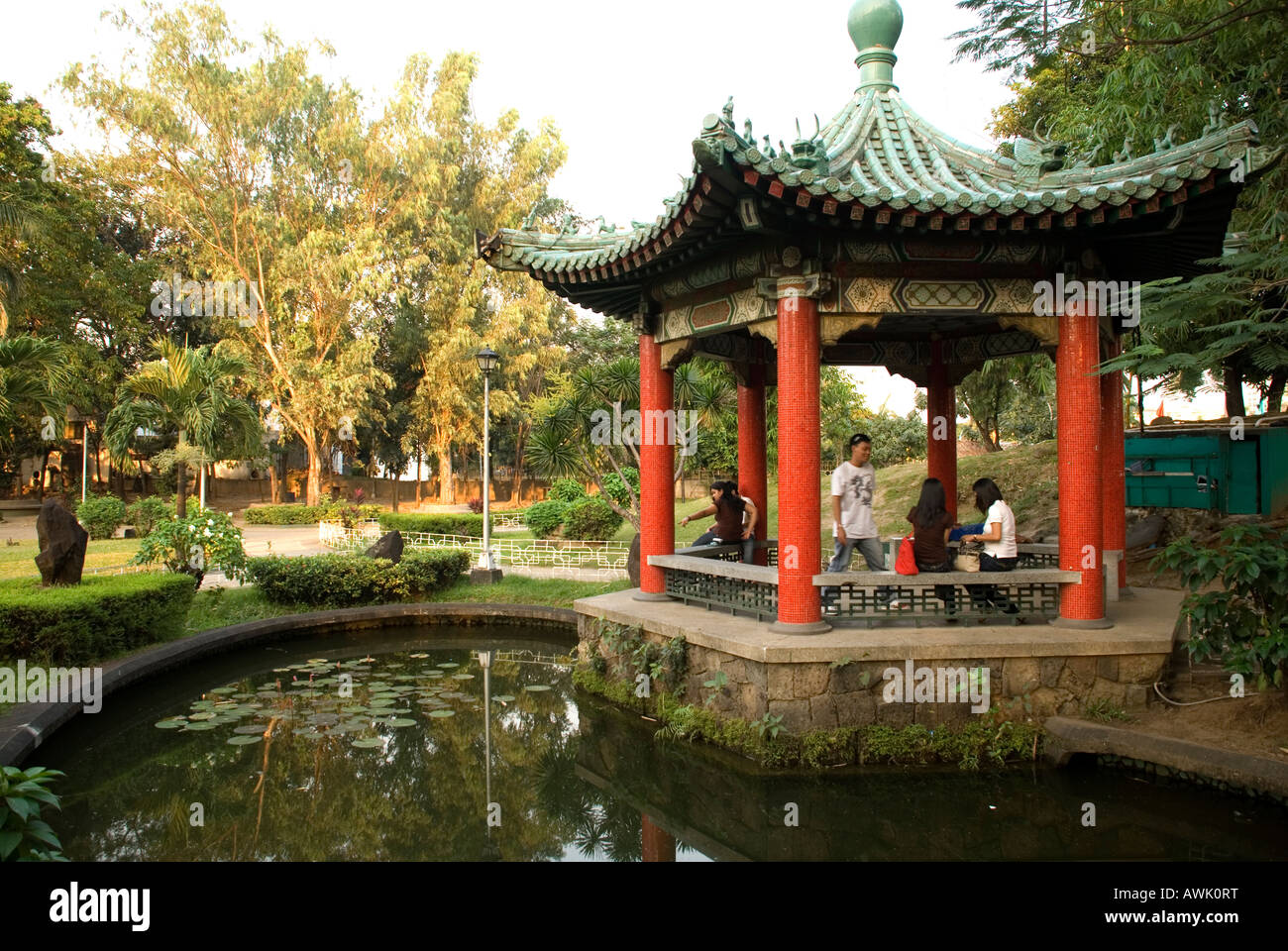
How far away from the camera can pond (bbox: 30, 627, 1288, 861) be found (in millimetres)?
5191

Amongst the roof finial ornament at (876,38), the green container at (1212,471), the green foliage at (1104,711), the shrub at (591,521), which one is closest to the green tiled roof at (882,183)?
the roof finial ornament at (876,38)

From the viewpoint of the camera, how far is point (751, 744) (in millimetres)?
6586

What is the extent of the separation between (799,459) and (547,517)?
14901 mm

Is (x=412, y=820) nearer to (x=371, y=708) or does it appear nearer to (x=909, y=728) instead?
(x=371, y=708)

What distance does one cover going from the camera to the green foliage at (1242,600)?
5.38 m

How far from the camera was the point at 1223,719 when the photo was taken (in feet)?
20.1

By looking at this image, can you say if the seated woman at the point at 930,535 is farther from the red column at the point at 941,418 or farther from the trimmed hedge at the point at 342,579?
the trimmed hedge at the point at 342,579

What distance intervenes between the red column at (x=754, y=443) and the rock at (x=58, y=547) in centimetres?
779

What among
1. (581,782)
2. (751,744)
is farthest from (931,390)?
(581,782)

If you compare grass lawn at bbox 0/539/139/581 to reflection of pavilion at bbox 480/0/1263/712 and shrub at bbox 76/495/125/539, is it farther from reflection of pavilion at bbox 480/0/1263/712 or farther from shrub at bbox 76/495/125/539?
reflection of pavilion at bbox 480/0/1263/712

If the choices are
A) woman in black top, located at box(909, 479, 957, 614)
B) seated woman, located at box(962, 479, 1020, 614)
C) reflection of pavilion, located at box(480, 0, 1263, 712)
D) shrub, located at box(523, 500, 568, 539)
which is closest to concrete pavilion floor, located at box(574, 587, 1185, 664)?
reflection of pavilion, located at box(480, 0, 1263, 712)

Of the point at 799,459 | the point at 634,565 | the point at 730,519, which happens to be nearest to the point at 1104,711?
the point at 799,459

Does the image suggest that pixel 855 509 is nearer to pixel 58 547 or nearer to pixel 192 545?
pixel 58 547

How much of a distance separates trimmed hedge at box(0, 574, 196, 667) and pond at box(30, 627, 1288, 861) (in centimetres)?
94
